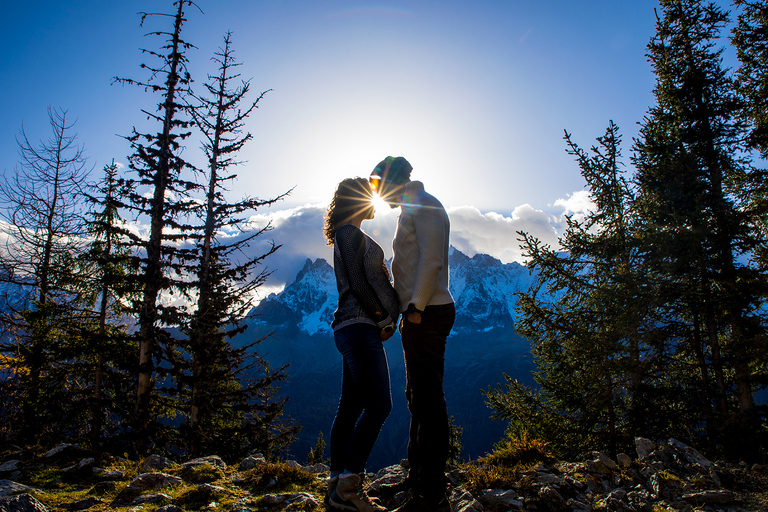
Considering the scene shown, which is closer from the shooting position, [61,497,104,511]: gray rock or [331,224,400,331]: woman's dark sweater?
[331,224,400,331]: woman's dark sweater

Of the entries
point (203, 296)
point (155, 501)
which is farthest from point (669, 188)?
point (203, 296)

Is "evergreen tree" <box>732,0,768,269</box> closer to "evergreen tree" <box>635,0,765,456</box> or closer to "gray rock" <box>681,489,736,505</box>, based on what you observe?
"evergreen tree" <box>635,0,765,456</box>

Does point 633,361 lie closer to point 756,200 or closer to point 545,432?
point 545,432

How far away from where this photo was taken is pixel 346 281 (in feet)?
10.1

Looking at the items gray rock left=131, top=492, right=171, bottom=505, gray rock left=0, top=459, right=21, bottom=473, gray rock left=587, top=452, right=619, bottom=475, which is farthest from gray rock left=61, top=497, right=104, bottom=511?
gray rock left=587, top=452, right=619, bottom=475

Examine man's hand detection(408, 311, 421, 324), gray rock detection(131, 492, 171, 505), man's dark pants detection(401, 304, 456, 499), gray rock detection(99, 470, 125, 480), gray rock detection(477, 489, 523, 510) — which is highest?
man's hand detection(408, 311, 421, 324)

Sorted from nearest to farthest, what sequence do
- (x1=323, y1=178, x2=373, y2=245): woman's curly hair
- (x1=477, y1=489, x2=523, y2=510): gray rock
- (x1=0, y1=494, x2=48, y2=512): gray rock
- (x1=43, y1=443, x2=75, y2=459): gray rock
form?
1. (x1=0, y1=494, x2=48, y2=512): gray rock
2. (x1=477, y1=489, x2=523, y2=510): gray rock
3. (x1=323, y1=178, x2=373, y2=245): woman's curly hair
4. (x1=43, y1=443, x2=75, y2=459): gray rock

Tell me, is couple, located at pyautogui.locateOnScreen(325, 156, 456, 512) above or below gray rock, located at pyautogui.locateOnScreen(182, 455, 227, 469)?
above

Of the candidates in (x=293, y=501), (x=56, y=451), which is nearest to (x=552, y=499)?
(x=293, y=501)

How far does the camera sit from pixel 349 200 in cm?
331

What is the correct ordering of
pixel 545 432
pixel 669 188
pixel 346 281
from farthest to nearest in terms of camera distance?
1. pixel 669 188
2. pixel 545 432
3. pixel 346 281

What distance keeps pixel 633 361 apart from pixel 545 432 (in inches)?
106

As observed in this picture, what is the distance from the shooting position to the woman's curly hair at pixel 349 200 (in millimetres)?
3316

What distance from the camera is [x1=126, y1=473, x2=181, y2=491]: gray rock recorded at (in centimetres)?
410
